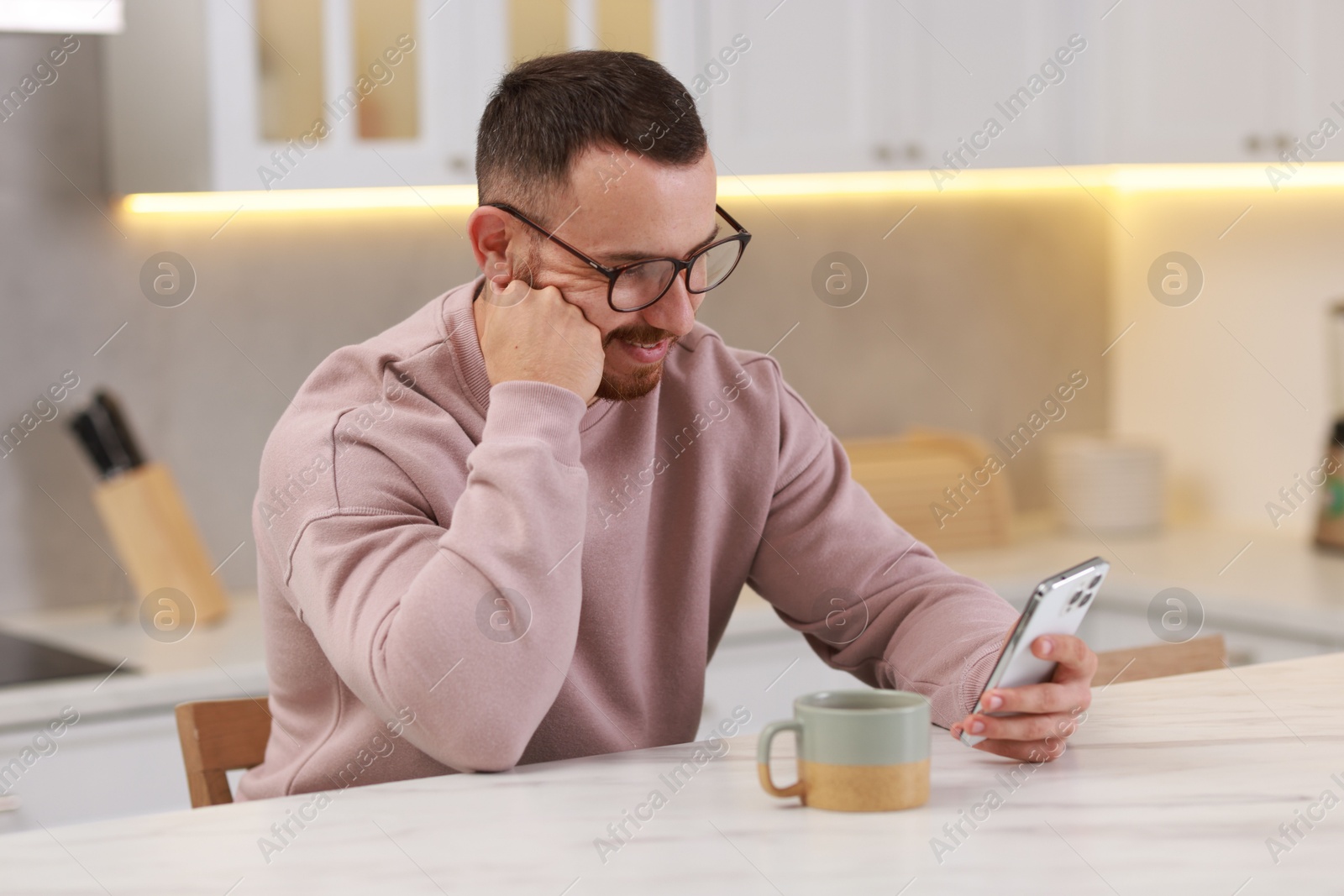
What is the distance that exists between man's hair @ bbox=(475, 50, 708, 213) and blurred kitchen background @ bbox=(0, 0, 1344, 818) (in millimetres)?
784

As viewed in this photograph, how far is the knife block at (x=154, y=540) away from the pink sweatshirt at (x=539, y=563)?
1.05 m

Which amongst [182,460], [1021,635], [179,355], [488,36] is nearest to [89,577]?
Result: [182,460]

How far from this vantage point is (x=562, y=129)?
1199 millimetres

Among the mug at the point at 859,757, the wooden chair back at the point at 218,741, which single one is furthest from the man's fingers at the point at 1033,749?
the wooden chair back at the point at 218,741

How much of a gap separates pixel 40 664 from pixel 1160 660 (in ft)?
5.00

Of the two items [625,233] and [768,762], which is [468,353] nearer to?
[625,233]

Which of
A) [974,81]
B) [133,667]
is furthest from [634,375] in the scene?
[974,81]

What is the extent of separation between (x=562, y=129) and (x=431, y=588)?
0.42 metres

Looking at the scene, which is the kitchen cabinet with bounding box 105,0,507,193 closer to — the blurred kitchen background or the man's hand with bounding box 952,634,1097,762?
the blurred kitchen background

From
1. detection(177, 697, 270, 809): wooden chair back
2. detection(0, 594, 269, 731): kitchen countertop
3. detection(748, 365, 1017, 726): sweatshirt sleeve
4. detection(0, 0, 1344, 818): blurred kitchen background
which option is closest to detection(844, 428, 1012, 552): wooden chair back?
detection(0, 0, 1344, 818): blurred kitchen background

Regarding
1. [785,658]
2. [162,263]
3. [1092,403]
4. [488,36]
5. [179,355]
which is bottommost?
[785,658]

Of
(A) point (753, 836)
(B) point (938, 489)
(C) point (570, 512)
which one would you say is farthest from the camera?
(B) point (938, 489)

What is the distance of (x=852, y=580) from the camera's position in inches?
53.6

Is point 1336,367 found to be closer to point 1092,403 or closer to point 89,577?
point 1092,403
